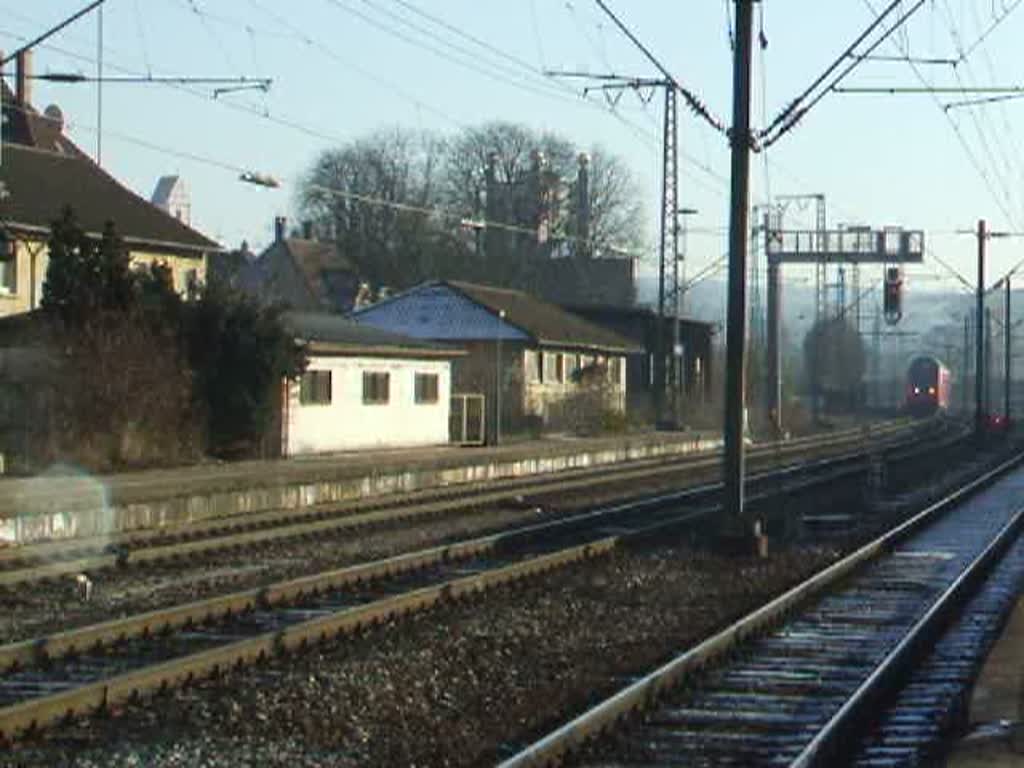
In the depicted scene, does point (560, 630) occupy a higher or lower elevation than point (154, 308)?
lower

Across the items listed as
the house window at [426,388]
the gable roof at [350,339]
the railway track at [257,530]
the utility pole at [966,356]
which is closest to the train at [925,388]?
the utility pole at [966,356]

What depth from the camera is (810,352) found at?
11088 centimetres

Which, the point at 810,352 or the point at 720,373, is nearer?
the point at 720,373

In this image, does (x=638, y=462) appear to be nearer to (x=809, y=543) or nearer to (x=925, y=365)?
(x=809, y=543)

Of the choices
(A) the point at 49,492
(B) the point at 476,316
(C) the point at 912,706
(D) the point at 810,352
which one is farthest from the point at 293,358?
(D) the point at 810,352

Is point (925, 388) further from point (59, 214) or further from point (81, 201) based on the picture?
point (59, 214)

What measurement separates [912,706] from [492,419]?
46.4m

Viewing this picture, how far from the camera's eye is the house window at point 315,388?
156 feet

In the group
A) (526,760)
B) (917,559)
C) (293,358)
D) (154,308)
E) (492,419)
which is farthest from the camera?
(492,419)

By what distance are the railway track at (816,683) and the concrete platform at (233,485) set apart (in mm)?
10688

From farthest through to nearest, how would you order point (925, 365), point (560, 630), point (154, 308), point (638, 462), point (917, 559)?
1. point (925, 365)
2. point (638, 462)
3. point (154, 308)
4. point (917, 559)
5. point (560, 630)

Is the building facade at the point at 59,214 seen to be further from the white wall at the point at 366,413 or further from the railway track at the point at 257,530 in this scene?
the railway track at the point at 257,530

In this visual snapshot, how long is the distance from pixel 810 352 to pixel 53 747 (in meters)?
101

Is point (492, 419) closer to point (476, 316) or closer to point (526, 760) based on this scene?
point (476, 316)
